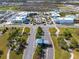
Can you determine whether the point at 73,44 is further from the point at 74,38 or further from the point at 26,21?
the point at 26,21

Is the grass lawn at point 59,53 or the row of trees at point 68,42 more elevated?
the grass lawn at point 59,53

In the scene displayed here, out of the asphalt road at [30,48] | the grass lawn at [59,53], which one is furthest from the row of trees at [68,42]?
the asphalt road at [30,48]

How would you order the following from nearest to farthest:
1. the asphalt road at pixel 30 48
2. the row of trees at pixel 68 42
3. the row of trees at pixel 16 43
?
the asphalt road at pixel 30 48
the row of trees at pixel 16 43
the row of trees at pixel 68 42

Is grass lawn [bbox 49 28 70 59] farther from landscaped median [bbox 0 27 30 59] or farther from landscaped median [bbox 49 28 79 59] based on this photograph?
landscaped median [bbox 0 27 30 59]

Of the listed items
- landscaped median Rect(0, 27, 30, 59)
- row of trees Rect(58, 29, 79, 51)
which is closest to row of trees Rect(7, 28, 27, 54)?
landscaped median Rect(0, 27, 30, 59)

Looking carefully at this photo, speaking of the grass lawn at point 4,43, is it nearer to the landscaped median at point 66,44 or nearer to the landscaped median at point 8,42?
the landscaped median at point 8,42

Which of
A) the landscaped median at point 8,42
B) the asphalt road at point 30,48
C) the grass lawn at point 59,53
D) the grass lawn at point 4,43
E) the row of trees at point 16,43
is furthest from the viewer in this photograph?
the row of trees at point 16,43

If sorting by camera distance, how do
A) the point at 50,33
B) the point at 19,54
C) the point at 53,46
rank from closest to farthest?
the point at 19,54 < the point at 53,46 < the point at 50,33

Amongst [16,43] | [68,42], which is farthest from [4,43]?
[68,42]

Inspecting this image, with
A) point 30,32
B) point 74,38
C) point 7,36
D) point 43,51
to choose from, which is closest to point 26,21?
point 30,32

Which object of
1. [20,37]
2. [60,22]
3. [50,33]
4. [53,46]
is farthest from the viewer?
[60,22]
